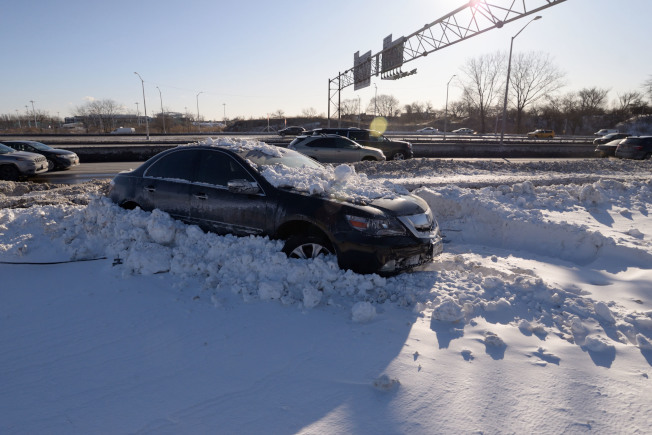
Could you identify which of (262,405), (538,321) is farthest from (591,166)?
(262,405)

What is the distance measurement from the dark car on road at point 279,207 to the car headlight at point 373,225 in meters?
0.01

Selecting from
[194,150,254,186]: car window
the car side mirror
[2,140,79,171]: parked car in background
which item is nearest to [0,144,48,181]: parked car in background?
[2,140,79,171]: parked car in background

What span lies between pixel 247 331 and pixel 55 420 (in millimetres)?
1445

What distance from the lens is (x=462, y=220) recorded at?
711 cm

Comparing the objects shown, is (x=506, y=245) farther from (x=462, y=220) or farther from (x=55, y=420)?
(x=55, y=420)

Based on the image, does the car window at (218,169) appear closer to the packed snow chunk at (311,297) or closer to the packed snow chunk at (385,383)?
the packed snow chunk at (311,297)

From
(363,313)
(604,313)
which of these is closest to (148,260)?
(363,313)

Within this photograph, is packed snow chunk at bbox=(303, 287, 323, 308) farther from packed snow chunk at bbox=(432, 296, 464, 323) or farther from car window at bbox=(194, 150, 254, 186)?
car window at bbox=(194, 150, 254, 186)

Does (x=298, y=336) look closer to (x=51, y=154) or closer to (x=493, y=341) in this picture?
(x=493, y=341)

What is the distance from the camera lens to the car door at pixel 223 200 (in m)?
4.62

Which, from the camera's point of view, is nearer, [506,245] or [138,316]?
[138,316]

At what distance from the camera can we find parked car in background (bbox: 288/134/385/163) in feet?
53.4

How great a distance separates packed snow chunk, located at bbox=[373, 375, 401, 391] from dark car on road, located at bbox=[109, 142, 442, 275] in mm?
1411

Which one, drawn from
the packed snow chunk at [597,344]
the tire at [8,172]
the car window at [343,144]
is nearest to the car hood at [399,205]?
the packed snow chunk at [597,344]
